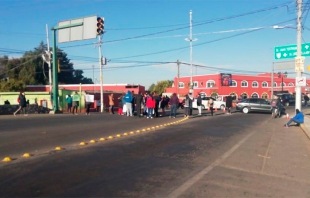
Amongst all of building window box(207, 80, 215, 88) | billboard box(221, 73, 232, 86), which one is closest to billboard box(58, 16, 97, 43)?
billboard box(221, 73, 232, 86)

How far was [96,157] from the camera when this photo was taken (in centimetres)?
863

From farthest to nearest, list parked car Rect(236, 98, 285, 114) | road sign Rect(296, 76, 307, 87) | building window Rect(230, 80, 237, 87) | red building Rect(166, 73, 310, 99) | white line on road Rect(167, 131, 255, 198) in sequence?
building window Rect(230, 80, 237, 87) → red building Rect(166, 73, 310, 99) → parked car Rect(236, 98, 285, 114) → road sign Rect(296, 76, 307, 87) → white line on road Rect(167, 131, 255, 198)

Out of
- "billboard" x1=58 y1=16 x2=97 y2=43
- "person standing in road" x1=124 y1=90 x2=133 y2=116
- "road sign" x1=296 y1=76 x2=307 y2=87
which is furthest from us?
"billboard" x1=58 y1=16 x2=97 y2=43

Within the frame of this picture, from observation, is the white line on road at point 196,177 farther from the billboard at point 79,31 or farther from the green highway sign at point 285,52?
the green highway sign at point 285,52

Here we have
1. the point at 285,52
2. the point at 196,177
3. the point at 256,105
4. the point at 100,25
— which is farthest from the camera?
the point at 256,105

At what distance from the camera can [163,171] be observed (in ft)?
24.4

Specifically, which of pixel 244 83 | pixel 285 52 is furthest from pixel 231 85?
pixel 285 52

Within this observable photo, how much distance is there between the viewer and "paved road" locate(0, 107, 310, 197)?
19.6 feet

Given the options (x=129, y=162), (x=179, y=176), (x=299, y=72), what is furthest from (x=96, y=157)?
(x=299, y=72)

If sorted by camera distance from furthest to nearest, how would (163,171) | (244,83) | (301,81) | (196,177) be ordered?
1. (244,83)
2. (301,81)
3. (163,171)
4. (196,177)

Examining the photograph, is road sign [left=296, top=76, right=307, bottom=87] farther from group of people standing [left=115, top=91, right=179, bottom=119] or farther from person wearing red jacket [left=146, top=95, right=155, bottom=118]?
person wearing red jacket [left=146, top=95, right=155, bottom=118]

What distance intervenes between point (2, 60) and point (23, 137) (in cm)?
5934

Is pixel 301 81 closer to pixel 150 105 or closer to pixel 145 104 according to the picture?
pixel 150 105

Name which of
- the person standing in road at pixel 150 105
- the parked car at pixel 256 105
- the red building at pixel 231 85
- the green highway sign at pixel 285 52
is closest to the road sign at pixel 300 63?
the green highway sign at pixel 285 52
